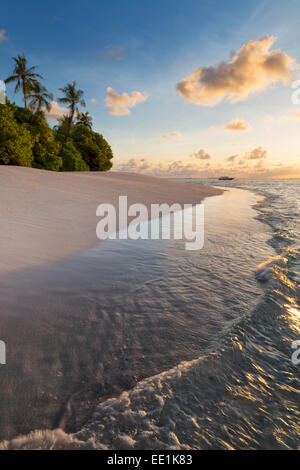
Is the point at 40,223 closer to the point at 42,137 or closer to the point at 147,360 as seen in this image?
the point at 147,360

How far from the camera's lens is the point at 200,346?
1838 millimetres

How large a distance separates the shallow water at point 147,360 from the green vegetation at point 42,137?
19510mm

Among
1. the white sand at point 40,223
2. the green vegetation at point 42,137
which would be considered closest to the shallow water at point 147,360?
the white sand at point 40,223

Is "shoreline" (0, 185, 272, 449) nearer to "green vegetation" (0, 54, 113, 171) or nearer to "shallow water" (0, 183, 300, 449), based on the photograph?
"shallow water" (0, 183, 300, 449)

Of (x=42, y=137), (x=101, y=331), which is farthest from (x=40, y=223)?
(x=42, y=137)

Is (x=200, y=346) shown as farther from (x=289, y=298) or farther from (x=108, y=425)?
(x=289, y=298)

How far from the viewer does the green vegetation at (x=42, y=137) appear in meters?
18.0

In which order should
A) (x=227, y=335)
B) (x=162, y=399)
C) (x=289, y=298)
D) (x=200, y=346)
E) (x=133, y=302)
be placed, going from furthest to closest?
1. (x=289, y=298)
2. (x=133, y=302)
3. (x=227, y=335)
4. (x=200, y=346)
5. (x=162, y=399)

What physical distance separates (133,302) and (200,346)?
864 mm

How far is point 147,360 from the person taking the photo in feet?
5.43

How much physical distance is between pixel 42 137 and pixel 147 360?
90.3ft

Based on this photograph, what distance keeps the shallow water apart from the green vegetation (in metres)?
19.5
